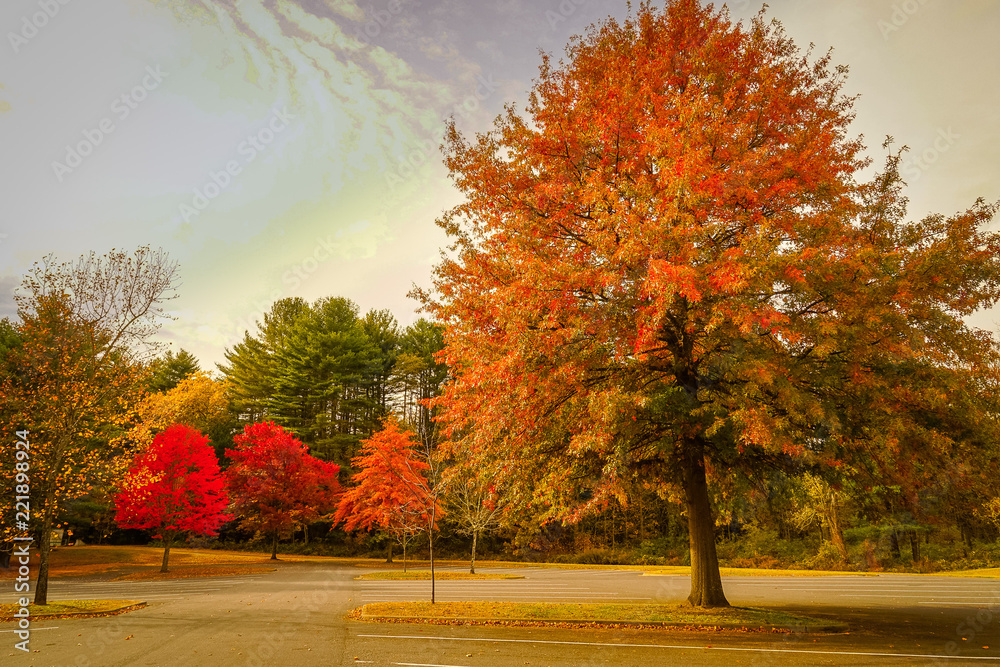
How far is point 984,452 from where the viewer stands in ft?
33.7

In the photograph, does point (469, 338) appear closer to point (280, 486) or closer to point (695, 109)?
point (695, 109)

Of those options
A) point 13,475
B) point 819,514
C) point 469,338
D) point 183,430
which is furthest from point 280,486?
point 819,514

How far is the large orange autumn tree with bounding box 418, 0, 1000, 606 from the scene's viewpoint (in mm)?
9258

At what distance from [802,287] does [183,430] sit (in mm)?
29159

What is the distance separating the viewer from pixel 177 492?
1054 inches

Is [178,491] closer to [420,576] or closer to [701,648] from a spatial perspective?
[420,576]

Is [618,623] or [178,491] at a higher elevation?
[178,491]

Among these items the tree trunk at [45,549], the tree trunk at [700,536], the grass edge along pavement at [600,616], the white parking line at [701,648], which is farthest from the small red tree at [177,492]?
the tree trunk at [700,536]

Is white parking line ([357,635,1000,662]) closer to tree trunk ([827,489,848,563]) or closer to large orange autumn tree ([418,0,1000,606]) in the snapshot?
large orange autumn tree ([418,0,1000,606])

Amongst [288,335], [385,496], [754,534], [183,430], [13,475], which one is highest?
[288,335]

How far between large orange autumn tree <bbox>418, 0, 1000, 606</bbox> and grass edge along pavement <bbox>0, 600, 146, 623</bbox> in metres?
10.6

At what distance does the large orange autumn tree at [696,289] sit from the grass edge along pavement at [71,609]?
1057 centimetres

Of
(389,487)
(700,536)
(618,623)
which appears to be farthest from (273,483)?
(700,536)

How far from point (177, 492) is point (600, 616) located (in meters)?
23.8
